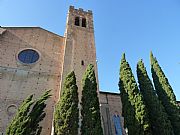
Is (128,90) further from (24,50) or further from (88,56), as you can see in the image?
(24,50)

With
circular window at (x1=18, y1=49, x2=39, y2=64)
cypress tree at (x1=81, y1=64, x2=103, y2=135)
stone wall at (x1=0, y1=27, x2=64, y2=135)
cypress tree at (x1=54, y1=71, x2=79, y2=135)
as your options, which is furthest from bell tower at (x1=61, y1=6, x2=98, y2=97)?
cypress tree at (x1=54, y1=71, x2=79, y2=135)

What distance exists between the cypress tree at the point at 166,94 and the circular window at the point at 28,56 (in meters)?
9.89

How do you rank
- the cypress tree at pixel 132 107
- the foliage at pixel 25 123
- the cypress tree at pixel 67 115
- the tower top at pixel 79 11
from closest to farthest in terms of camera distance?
the foliage at pixel 25 123
the cypress tree at pixel 67 115
the cypress tree at pixel 132 107
the tower top at pixel 79 11

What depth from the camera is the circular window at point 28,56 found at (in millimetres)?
16922

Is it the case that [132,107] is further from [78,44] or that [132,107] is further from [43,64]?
[78,44]

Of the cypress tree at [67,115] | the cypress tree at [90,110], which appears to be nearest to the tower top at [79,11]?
the cypress tree at [90,110]

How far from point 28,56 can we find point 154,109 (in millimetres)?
10431

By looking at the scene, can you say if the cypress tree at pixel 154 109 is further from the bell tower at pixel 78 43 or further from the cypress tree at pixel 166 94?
the bell tower at pixel 78 43

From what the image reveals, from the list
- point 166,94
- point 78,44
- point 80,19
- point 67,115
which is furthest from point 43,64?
point 166,94

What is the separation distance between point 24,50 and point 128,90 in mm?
9082

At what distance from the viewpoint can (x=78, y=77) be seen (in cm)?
1672

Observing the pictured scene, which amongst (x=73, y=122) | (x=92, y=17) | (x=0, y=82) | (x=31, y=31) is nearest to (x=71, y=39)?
(x=31, y=31)

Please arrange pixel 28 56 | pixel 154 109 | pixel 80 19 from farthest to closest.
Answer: pixel 80 19
pixel 28 56
pixel 154 109

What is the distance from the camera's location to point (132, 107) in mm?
13281
